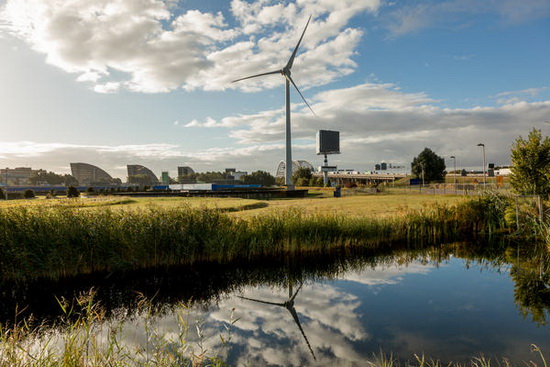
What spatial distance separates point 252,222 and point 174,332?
33.6 feet

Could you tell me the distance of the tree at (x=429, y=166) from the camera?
361ft

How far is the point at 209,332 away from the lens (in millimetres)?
9289

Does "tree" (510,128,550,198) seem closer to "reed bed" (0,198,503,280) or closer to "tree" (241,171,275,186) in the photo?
"reed bed" (0,198,503,280)

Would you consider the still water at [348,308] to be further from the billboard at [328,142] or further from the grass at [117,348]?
the billboard at [328,142]

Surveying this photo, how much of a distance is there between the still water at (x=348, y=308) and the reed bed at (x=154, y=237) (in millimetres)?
1342

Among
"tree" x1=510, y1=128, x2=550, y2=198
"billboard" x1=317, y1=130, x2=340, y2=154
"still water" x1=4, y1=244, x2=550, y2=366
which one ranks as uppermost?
"billboard" x1=317, y1=130, x2=340, y2=154

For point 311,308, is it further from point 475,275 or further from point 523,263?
point 523,263

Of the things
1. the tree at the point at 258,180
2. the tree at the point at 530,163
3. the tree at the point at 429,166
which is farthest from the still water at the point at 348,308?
the tree at the point at 258,180

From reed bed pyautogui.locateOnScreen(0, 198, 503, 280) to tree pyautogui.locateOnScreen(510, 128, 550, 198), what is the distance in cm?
1116

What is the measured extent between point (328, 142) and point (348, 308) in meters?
160

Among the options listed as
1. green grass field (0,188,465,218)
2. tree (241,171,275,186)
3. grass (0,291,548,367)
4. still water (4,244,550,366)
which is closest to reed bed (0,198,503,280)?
still water (4,244,550,366)

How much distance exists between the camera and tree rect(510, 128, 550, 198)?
2762cm

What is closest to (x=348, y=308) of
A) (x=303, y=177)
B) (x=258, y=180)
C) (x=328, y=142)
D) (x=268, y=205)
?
(x=268, y=205)

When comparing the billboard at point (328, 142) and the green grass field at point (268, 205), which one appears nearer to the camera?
the green grass field at point (268, 205)
